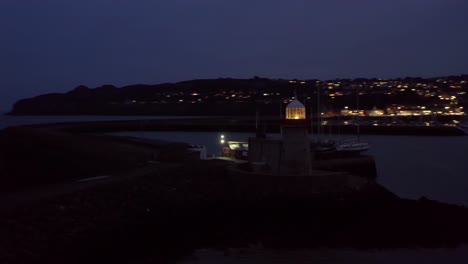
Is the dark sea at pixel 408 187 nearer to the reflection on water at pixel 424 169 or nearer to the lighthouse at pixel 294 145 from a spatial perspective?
the reflection on water at pixel 424 169

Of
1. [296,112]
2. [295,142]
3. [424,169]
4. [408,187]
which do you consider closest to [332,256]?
[295,142]

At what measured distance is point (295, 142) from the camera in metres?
18.1

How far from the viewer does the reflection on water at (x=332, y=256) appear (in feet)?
43.5

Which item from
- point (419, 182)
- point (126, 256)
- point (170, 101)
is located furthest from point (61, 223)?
point (170, 101)

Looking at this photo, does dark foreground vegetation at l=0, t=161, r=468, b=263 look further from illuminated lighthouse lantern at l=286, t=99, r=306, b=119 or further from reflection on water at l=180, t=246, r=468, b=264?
illuminated lighthouse lantern at l=286, t=99, r=306, b=119

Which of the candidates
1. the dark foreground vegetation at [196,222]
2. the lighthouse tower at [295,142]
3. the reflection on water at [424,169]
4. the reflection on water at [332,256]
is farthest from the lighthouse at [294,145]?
the reflection on water at [424,169]

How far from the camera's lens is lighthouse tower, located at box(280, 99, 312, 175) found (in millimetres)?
17984

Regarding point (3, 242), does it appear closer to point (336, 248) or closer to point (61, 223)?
point (61, 223)

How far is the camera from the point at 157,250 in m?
12.8

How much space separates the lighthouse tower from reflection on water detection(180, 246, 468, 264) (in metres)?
4.48

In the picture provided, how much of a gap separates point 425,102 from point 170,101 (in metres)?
57.1

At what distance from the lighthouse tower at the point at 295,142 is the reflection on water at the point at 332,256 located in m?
4.48

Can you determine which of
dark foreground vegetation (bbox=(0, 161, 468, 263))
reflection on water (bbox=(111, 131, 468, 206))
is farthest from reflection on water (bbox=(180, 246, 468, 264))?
reflection on water (bbox=(111, 131, 468, 206))

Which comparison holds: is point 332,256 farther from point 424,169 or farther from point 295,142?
point 424,169
